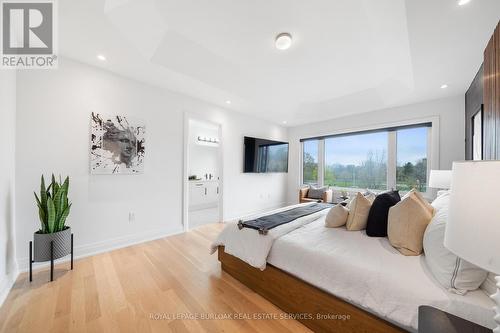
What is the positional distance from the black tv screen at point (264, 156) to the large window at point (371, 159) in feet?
2.35

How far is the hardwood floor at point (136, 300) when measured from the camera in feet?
4.84

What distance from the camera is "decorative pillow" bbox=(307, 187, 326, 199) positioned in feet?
15.6

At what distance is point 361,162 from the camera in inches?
182

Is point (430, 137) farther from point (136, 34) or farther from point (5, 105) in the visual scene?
point (5, 105)

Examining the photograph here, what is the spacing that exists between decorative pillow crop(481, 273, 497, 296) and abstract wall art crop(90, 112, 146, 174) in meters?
3.60

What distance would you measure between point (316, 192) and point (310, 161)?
3.62 ft

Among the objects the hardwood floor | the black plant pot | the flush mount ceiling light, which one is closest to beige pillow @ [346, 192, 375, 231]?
the hardwood floor

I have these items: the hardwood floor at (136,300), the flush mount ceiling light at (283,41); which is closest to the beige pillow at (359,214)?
the hardwood floor at (136,300)

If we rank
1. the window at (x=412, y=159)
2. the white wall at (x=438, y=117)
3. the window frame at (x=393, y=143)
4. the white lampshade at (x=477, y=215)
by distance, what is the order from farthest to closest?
the window at (x=412, y=159), the window frame at (x=393, y=143), the white wall at (x=438, y=117), the white lampshade at (x=477, y=215)

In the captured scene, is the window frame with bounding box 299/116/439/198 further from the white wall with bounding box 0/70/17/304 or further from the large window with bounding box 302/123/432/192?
the white wall with bounding box 0/70/17/304

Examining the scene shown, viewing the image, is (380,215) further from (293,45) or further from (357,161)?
(357,161)

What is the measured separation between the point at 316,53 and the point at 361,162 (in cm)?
331

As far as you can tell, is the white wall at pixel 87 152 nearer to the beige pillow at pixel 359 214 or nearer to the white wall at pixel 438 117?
the beige pillow at pixel 359 214

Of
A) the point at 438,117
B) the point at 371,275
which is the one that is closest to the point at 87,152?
the point at 371,275
